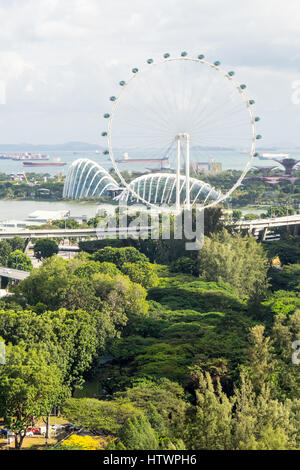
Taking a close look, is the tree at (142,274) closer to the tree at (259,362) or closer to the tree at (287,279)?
the tree at (287,279)

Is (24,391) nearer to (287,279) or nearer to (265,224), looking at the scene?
(287,279)

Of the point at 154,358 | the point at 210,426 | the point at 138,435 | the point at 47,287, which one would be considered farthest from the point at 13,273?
the point at 210,426

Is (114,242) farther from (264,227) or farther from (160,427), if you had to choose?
(160,427)

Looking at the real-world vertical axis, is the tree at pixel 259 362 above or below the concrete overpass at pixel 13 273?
above

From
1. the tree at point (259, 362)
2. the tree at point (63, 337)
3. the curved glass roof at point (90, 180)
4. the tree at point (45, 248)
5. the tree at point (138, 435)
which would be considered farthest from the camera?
the curved glass roof at point (90, 180)

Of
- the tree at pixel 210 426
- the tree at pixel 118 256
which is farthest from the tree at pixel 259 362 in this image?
the tree at pixel 118 256

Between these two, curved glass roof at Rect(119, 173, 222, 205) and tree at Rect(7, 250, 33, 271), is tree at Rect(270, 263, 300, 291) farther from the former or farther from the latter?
curved glass roof at Rect(119, 173, 222, 205)
